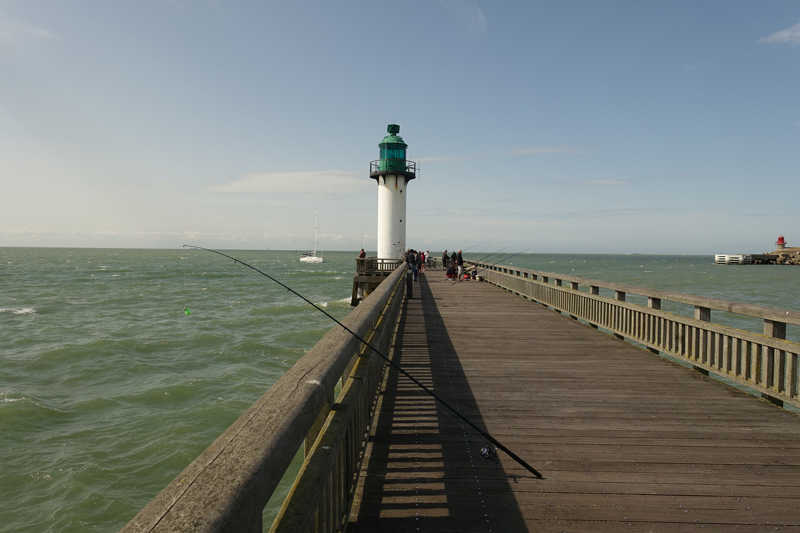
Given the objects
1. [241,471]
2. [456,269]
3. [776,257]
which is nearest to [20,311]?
[456,269]

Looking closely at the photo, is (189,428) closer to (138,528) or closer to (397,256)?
(138,528)

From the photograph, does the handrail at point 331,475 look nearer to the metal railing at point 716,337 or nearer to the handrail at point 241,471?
the handrail at point 241,471

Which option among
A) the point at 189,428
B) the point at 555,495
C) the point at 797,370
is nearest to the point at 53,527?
the point at 189,428

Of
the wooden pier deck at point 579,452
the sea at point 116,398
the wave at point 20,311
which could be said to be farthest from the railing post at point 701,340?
the wave at point 20,311

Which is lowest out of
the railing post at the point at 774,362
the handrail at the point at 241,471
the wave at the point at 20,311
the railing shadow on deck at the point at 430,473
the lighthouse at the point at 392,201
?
the wave at the point at 20,311

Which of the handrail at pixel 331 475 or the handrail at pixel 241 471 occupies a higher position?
the handrail at pixel 241 471

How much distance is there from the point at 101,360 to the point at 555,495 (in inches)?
586

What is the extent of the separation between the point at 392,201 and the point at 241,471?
3127cm

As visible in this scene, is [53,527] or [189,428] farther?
[189,428]

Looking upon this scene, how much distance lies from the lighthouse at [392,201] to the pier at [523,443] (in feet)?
82.4

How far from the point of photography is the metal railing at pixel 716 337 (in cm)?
463

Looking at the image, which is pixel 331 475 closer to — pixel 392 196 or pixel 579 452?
pixel 579 452

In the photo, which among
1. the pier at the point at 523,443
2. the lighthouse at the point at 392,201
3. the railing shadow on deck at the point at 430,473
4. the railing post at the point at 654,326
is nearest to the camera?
the pier at the point at 523,443

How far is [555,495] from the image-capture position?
119 inches
